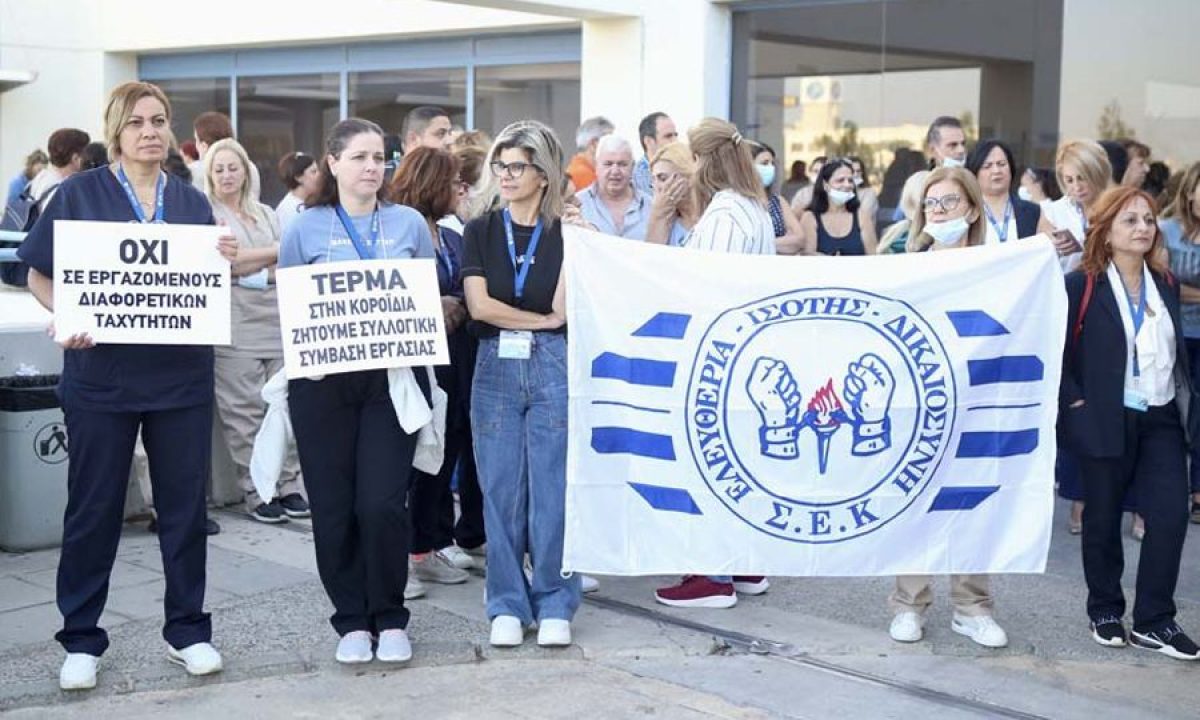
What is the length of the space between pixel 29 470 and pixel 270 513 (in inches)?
48.5

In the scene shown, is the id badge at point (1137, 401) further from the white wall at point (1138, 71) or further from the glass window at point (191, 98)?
the glass window at point (191, 98)

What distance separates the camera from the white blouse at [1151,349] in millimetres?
5891

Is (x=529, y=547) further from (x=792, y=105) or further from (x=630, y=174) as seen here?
(x=792, y=105)

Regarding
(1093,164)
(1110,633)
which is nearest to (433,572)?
(1110,633)

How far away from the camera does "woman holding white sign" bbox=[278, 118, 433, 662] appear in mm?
5602

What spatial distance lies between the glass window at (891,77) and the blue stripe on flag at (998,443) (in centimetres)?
622

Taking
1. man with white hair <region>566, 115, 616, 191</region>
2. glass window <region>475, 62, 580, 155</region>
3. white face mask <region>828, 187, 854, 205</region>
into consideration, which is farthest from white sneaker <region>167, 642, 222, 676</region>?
glass window <region>475, 62, 580, 155</region>

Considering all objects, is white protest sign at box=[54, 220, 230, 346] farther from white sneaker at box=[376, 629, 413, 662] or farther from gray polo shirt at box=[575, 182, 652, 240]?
gray polo shirt at box=[575, 182, 652, 240]

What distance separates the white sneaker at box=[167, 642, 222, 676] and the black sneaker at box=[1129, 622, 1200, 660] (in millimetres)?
3448

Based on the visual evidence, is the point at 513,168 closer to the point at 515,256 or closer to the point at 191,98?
the point at 515,256

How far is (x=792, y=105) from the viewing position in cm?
1284

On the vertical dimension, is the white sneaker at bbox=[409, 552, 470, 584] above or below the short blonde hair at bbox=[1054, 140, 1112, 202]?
below

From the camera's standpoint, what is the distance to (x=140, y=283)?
5375 millimetres

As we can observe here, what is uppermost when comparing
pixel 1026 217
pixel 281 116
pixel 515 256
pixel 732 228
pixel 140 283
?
pixel 281 116
